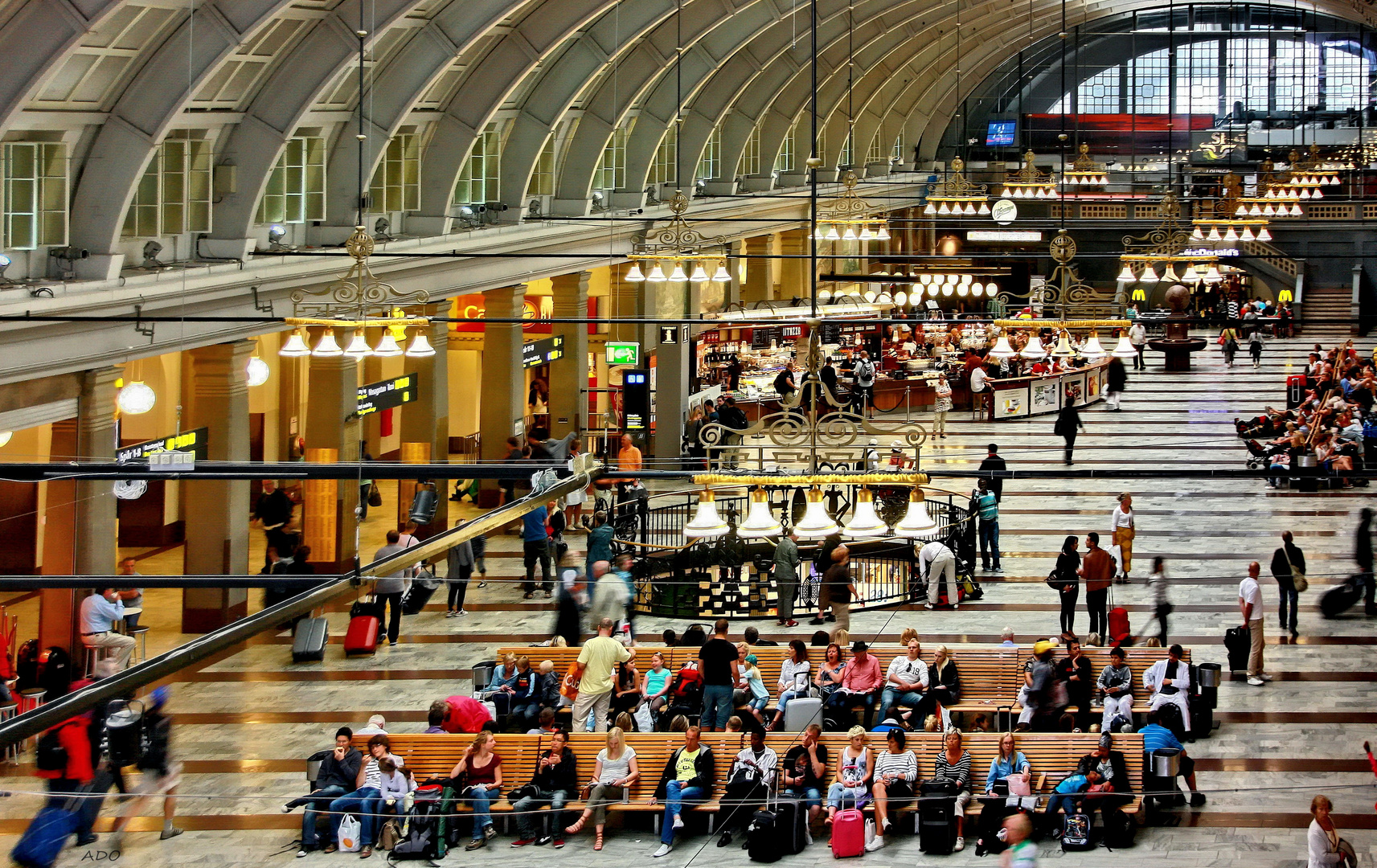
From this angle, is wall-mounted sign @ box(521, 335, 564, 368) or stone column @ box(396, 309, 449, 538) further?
wall-mounted sign @ box(521, 335, 564, 368)

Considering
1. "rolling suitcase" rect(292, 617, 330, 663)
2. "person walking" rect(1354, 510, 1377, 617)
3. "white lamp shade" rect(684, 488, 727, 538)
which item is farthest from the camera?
"person walking" rect(1354, 510, 1377, 617)

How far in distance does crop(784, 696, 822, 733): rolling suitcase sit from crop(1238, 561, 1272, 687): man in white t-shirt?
16.4 feet

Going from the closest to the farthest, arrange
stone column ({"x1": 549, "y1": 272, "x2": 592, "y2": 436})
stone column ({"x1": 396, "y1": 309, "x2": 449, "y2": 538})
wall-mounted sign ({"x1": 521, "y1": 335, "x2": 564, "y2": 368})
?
stone column ({"x1": 396, "y1": 309, "x2": 449, "y2": 538}) < wall-mounted sign ({"x1": 521, "y1": 335, "x2": 564, "y2": 368}) < stone column ({"x1": 549, "y1": 272, "x2": 592, "y2": 436})

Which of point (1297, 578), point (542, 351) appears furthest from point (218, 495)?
point (1297, 578)

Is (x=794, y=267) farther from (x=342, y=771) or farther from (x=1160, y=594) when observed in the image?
(x=342, y=771)

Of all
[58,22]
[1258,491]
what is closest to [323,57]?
[58,22]

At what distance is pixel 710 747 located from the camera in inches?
527

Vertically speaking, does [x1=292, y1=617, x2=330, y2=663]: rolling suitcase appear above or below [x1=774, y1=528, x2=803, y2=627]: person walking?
below

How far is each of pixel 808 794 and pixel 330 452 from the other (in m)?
10.2

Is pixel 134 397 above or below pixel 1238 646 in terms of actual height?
above

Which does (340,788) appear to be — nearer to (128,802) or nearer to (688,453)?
(128,802)

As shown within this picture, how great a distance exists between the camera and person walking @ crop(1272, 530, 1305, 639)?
17.9m

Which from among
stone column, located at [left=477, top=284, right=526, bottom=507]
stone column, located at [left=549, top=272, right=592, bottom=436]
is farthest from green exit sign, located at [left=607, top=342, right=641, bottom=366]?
stone column, located at [left=477, top=284, right=526, bottom=507]

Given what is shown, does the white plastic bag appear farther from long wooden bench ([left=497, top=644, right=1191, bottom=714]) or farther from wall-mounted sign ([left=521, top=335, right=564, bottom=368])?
wall-mounted sign ([left=521, top=335, right=564, bottom=368])
